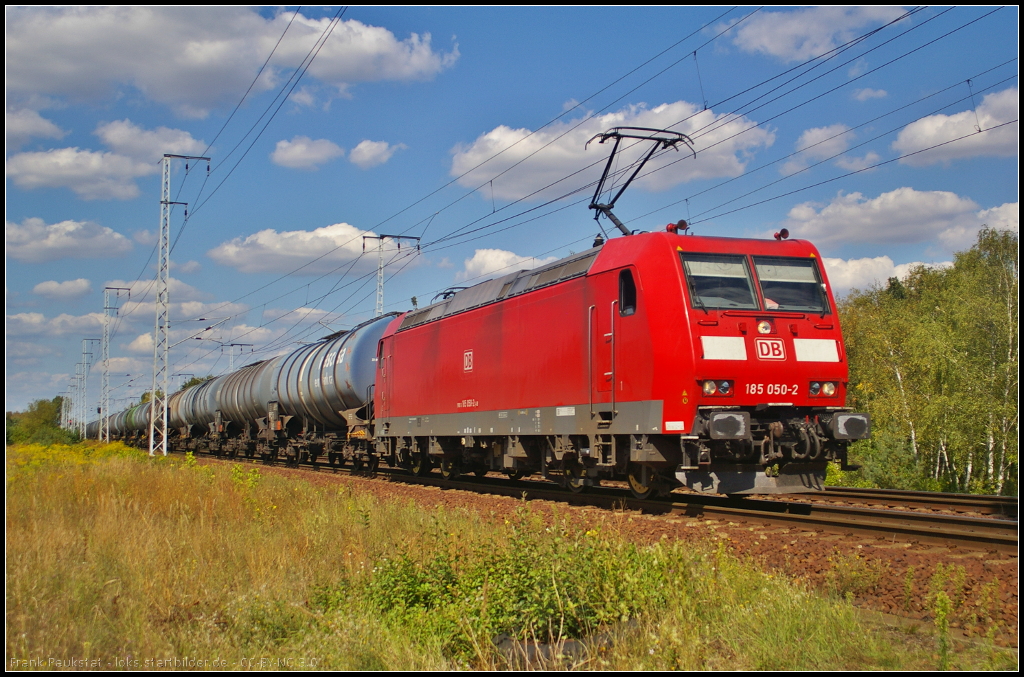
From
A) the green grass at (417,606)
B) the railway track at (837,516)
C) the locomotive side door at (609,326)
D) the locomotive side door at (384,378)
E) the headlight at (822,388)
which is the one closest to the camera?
the green grass at (417,606)

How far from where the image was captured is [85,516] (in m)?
10.6

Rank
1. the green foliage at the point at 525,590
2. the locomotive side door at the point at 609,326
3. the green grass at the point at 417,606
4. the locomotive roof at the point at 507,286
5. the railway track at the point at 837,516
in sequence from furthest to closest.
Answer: the locomotive roof at the point at 507,286, the locomotive side door at the point at 609,326, the railway track at the point at 837,516, the green foliage at the point at 525,590, the green grass at the point at 417,606

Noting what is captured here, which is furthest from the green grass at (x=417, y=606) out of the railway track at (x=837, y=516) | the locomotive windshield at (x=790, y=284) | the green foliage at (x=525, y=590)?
the locomotive windshield at (x=790, y=284)

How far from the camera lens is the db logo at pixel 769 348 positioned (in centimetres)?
1085

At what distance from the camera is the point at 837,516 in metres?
11.0

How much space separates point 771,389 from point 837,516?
78.7 inches

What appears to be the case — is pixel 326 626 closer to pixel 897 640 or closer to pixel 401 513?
pixel 897 640

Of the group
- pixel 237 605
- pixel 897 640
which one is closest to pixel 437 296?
pixel 237 605

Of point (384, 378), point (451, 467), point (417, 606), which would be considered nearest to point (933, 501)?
point (417, 606)

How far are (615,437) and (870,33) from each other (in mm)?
7473

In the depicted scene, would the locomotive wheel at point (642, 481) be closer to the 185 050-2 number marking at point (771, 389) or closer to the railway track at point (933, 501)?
the 185 050-2 number marking at point (771, 389)

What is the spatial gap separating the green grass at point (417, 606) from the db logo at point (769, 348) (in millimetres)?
3494

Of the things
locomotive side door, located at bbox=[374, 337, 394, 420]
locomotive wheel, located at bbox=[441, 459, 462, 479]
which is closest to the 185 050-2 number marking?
locomotive wheel, located at bbox=[441, 459, 462, 479]

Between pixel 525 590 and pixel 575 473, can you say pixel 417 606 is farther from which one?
pixel 575 473
